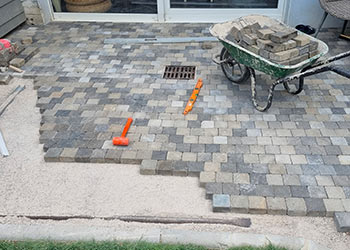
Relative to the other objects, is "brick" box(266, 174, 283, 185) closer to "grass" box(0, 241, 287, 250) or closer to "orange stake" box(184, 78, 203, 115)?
"grass" box(0, 241, 287, 250)

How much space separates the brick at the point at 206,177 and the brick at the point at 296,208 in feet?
2.42

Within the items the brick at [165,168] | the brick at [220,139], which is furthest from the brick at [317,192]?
the brick at [165,168]

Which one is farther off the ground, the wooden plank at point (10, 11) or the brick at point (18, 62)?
the wooden plank at point (10, 11)

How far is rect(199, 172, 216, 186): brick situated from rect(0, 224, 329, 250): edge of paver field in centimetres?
57

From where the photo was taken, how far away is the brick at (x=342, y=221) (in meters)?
2.86

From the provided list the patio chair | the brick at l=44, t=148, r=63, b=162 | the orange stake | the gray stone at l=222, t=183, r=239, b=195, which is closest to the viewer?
the gray stone at l=222, t=183, r=239, b=195

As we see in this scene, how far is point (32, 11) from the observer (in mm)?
6836

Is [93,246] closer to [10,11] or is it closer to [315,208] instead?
[315,208]

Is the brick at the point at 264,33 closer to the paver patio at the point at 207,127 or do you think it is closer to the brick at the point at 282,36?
the brick at the point at 282,36

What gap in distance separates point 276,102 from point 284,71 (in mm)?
721

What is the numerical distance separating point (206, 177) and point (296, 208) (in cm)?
87

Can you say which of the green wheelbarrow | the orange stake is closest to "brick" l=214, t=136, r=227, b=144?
the orange stake

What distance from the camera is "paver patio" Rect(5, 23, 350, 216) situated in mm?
3232

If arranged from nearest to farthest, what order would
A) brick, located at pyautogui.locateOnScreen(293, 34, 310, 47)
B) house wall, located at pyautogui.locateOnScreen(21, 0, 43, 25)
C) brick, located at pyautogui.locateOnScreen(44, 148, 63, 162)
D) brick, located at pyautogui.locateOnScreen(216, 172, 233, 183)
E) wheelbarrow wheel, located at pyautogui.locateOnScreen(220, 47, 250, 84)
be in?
brick, located at pyautogui.locateOnScreen(216, 172, 233, 183) < brick, located at pyautogui.locateOnScreen(44, 148, 63, 162) < brick, located at pyautogui.locateOnScreen(293, 34, 310, 47) < wheelbarrow wheel, located at pyautogui.locateOnScreen(220, 47, 250, 84) < house wall, located at pyautogui.locateOnScreen(21, 0, 43, 25)
